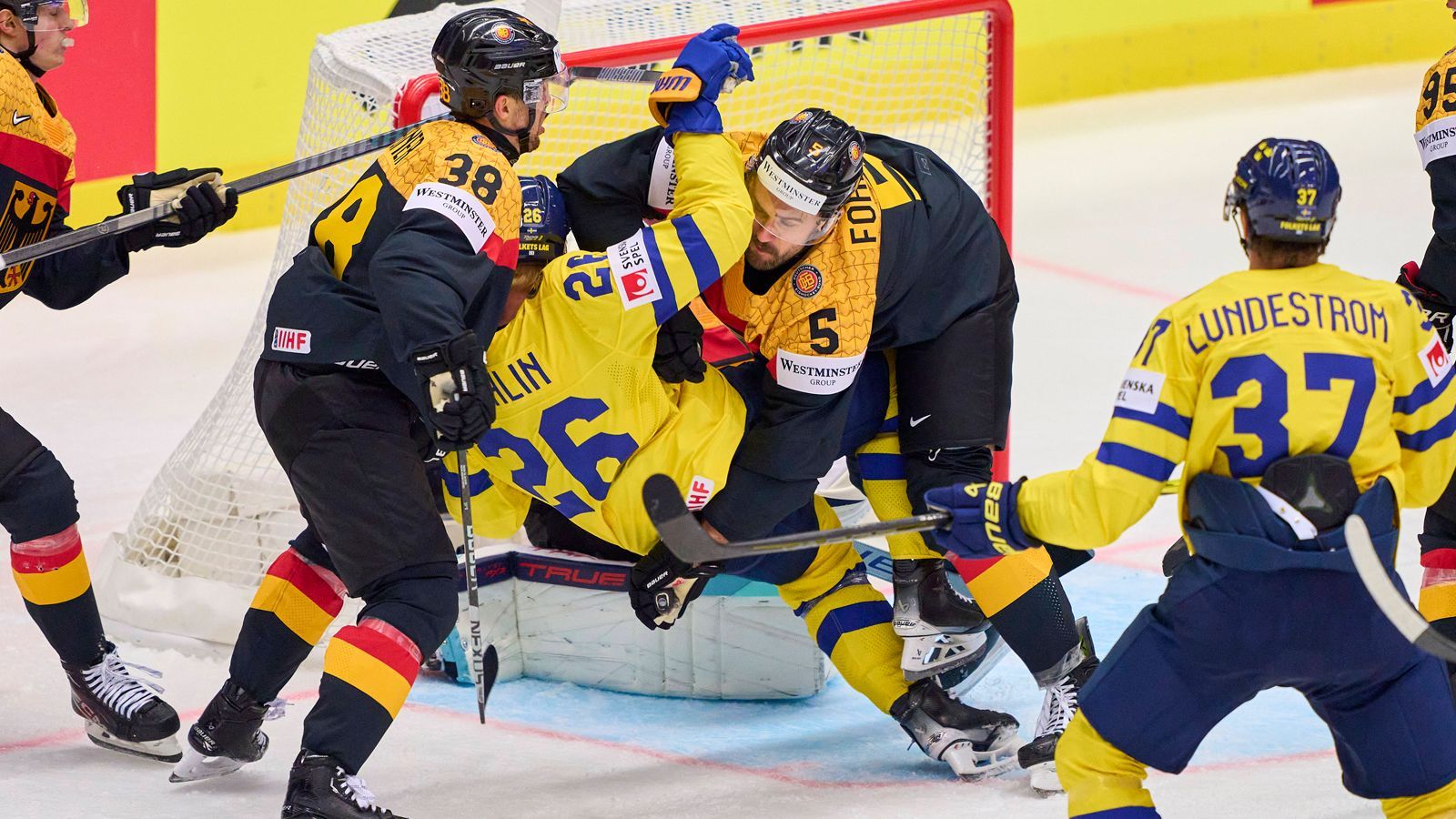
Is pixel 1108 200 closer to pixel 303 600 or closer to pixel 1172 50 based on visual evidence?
pixel 1172 50

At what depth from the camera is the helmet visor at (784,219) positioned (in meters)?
2.76

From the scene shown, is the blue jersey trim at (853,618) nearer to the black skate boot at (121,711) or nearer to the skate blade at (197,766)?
the skate blade at (197,766)

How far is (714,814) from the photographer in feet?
9.42

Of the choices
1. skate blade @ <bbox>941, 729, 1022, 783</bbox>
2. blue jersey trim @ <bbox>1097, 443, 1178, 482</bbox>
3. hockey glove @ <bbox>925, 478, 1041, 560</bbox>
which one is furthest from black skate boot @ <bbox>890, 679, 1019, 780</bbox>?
blue jersey trim @ <bbox>1097, 443, 1178, 482</bbox>

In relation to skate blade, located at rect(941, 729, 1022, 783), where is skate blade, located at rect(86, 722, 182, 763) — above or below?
below

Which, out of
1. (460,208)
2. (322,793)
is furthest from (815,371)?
(322,793)

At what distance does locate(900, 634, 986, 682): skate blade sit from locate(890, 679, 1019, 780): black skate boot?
0.14ft

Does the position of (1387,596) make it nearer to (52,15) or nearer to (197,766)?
(197,766)

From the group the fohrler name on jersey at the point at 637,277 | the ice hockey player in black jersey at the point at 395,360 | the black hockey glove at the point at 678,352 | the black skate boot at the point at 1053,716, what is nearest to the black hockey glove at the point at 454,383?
the ice hockey player in black jersey at the point at 395,360

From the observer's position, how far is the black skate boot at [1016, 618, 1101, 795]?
2916 millimetres

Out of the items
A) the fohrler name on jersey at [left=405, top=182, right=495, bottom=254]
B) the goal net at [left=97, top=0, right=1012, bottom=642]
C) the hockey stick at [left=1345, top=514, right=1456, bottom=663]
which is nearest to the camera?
the hockey stick at [left=1345, top=514, right=1456, bottom=663]

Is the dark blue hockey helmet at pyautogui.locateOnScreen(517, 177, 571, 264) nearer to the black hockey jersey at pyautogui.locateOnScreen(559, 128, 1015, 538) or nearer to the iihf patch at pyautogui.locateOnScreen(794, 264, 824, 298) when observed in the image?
the black hockey jersey at pyautogui.locateOnScreen(559, 128, 1015, 538)

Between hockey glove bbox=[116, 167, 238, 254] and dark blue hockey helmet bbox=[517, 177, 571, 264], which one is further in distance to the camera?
hockey glove bbox=[116, 167, 238, 254]

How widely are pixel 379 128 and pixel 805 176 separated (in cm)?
144
